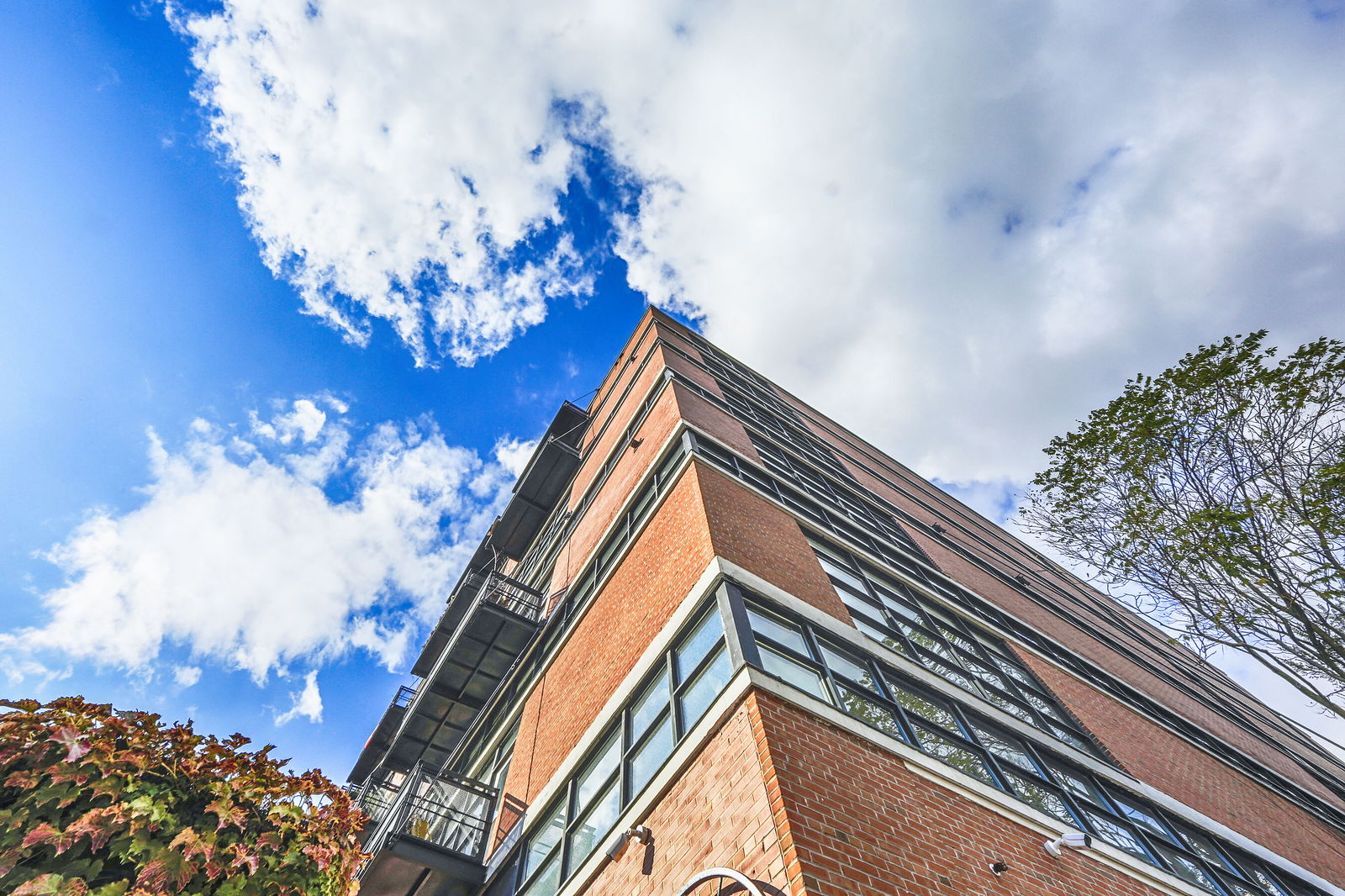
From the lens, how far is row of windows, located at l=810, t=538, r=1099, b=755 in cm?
878

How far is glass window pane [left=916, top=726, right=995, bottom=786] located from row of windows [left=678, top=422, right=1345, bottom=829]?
4.31 m

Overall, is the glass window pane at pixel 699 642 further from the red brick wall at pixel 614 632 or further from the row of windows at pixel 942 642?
the row of windows at pixel 942 642

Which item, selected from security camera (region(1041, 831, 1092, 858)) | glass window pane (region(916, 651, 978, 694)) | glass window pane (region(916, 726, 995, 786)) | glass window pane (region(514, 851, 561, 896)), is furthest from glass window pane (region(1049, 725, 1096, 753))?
glass window pane (region(514, 851, 561, 896))

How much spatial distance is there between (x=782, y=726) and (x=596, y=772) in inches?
131

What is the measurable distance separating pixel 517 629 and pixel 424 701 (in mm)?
3301

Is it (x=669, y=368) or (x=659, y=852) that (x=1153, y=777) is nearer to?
(x=659, y=852)

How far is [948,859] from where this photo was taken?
482 centimetres

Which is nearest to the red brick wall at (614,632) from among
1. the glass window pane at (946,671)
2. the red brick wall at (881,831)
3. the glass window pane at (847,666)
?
the glass window pane at (847,666)

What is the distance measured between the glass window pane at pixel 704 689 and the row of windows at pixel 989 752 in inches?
14.4

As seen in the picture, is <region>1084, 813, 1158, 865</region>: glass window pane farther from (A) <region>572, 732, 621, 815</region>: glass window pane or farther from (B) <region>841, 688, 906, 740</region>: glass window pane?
(A) <region>572, 732, 621, 815</region>: glass window pane

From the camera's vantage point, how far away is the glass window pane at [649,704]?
22.4 ft

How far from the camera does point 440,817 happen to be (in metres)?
9.82

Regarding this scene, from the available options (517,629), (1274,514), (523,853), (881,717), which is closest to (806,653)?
(881,717)

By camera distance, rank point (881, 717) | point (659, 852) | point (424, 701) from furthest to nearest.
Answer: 1. point (424, 701)
2. point (881, 717)
3. point (659, 852)
